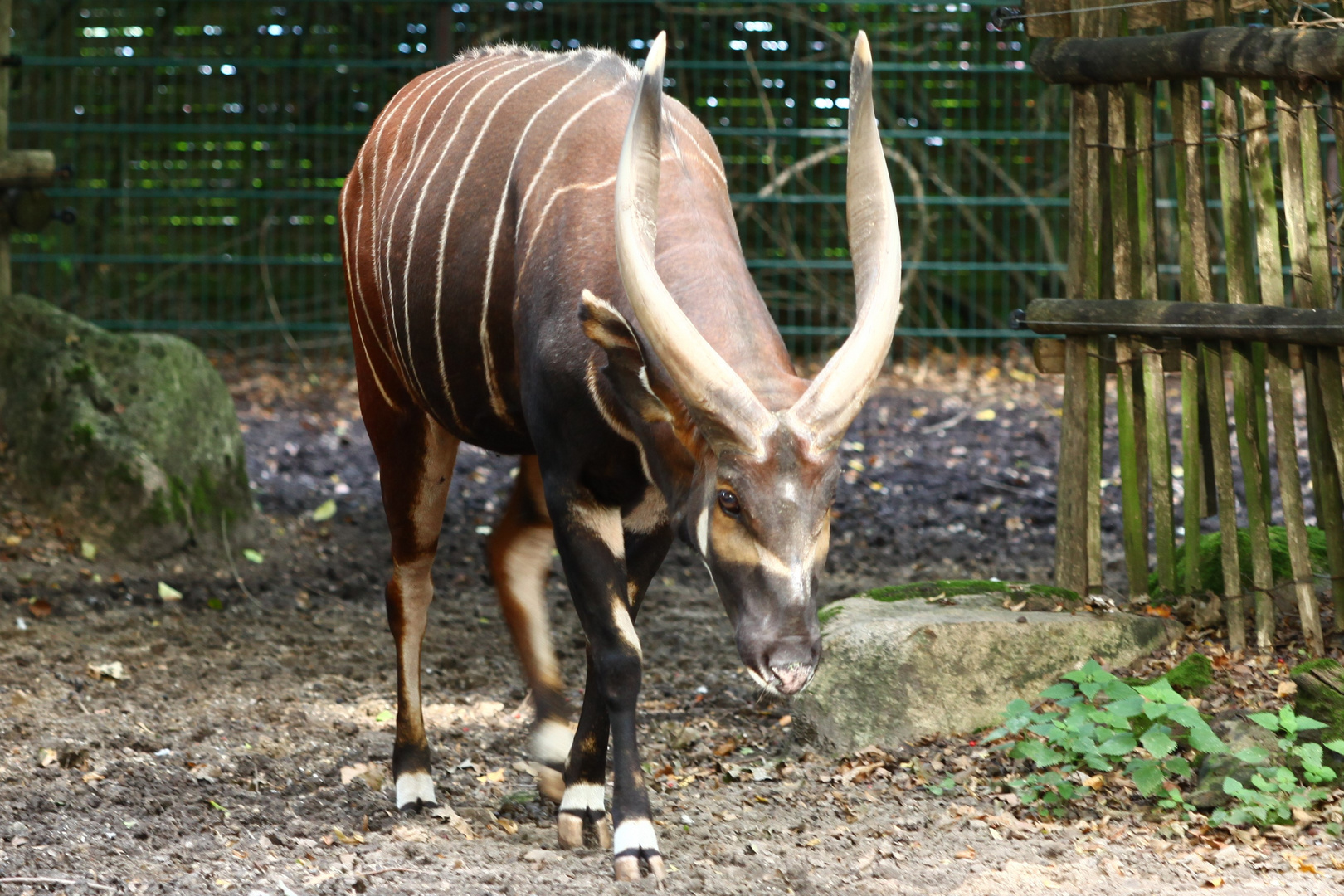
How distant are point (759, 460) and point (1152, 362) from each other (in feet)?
6.63

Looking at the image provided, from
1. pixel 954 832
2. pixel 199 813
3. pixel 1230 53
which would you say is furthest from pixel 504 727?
pixel 1230 53

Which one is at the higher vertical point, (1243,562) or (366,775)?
(1243,562)

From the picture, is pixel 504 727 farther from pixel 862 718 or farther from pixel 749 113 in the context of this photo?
pixel 749 113

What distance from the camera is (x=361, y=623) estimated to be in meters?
5.58

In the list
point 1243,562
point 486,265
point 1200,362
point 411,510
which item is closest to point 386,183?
point 486,265

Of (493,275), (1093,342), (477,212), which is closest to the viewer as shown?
(493,275)

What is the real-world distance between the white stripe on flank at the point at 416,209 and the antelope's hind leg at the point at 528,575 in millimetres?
470

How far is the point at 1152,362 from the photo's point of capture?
14.1 feet

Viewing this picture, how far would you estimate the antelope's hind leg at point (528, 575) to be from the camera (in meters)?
3.98

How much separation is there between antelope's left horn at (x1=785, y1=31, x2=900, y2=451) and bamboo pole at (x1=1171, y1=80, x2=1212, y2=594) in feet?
4.76

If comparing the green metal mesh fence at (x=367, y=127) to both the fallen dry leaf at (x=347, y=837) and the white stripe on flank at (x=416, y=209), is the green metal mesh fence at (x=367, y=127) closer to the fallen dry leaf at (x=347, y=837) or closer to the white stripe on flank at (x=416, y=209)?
the white stripe on flank at (x=416, y=209)

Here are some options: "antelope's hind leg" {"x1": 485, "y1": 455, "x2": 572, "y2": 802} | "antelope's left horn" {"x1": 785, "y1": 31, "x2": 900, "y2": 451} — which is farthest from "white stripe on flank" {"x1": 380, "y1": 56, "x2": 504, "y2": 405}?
"antelope's left horn" {"x1": 785, "y1": 31, "x2": 900, "y2": 451}

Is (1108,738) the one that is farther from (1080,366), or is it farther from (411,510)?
(411,510)

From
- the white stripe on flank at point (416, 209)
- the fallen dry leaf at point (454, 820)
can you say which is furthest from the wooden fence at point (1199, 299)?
the fallen dry leaf at point (454, 820)
